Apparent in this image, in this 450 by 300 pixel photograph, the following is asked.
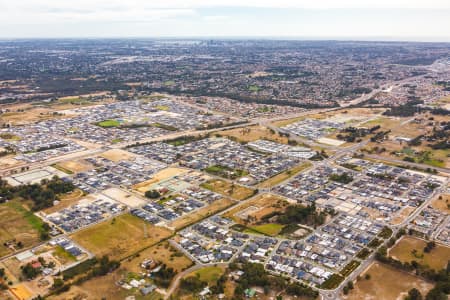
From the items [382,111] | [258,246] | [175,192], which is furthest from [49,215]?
[382,111]

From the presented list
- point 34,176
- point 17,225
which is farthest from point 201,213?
point 34,176

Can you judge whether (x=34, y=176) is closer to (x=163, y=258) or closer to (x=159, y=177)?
(x=159, y=177)

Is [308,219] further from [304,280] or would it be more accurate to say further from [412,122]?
[412,122]

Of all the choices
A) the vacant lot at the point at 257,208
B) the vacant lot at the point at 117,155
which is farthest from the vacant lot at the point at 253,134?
the vacant lot at the point at 257,208

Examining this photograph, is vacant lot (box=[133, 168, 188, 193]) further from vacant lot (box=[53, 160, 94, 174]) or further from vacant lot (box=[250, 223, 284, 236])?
vacant lot (box=[250, 223, 284, 236])

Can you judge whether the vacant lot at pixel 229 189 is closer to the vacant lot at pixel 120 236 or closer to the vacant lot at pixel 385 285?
the vacant lot at pixel 120 236

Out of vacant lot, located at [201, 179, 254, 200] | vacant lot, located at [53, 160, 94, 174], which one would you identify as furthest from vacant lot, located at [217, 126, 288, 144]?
vacant lot, located at [53, 160, 94, 174]
